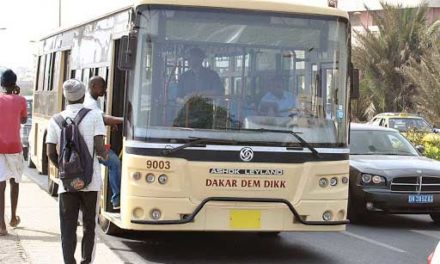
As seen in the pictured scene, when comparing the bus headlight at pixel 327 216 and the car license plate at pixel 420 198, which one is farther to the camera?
the car license plate at pixel 420 198

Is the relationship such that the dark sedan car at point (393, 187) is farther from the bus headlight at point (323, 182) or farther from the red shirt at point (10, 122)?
the red shirt at point (10, 122)

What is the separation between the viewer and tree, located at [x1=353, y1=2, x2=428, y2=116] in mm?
41188

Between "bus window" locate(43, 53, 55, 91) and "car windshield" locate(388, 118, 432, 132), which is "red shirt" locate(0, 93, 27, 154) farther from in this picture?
"car windshield" locate(388, 118, 432, 132)

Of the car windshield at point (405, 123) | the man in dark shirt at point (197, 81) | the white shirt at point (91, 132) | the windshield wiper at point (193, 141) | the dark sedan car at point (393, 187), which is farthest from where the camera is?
the car windshield at point (405, 123)

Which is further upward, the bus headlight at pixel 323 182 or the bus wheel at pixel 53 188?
the bus headlight at pixel 323 182

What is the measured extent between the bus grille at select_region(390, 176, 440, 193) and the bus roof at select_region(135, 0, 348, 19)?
390 centimetres

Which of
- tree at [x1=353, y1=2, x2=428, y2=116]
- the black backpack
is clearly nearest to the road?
the black backpack

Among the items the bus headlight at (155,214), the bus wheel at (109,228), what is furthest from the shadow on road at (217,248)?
the bus headlight at (155,214)

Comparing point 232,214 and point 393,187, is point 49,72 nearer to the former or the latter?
point 393,187

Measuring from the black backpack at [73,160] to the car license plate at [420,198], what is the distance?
645 centimetres

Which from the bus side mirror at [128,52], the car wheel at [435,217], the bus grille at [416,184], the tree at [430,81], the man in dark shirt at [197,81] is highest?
the tree at [430,81]

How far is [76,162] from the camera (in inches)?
269

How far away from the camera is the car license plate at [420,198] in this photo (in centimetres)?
1202

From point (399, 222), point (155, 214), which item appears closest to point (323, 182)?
point (155, 214)
